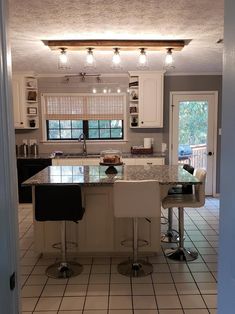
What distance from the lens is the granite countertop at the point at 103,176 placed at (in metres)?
3.16

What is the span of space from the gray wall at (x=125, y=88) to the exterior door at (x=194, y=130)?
117mm

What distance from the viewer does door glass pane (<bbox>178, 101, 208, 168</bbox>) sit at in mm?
6082

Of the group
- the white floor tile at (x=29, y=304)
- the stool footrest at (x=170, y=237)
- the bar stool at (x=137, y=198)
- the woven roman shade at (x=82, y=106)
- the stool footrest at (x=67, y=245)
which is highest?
the woven roman shade at (x=82, y=106)

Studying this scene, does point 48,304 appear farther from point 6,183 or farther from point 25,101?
point 25,101

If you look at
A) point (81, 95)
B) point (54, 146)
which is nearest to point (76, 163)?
point (54, 146)

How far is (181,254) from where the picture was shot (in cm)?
346

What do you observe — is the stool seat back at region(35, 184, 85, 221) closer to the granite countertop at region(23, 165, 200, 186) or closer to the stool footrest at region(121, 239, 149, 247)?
the granite countertop at region(23, 165, 200, 186)

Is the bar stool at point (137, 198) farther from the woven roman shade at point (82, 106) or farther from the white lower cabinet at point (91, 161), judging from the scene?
the woven roman shade at point (82, 106)

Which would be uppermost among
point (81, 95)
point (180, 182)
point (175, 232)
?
point (81, 95)

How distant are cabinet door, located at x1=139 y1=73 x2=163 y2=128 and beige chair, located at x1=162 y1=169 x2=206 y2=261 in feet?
8.22

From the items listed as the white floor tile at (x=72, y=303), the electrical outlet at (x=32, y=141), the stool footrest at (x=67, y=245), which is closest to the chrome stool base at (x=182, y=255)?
the stool footrest at (x=67, y=245)

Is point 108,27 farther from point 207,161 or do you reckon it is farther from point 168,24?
point 207,161

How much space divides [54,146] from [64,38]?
3075mm

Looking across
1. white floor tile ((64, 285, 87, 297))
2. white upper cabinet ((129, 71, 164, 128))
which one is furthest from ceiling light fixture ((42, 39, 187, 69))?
white floor tile ((64, 285, 87, 297))
